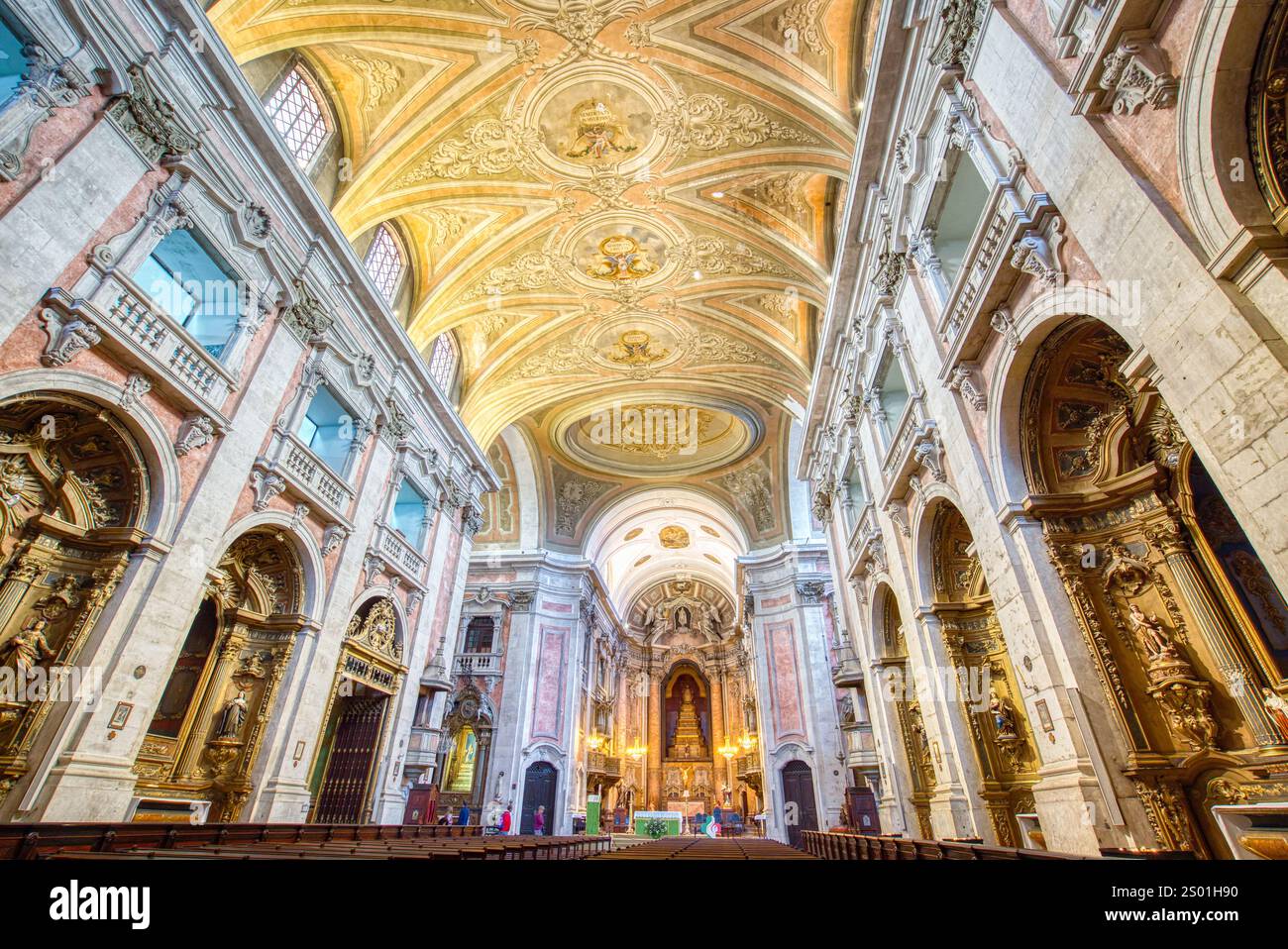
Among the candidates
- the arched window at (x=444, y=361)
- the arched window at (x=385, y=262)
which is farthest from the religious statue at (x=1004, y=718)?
the arched window at (x=444, y=361)

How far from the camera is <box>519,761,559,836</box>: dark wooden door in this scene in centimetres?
2047

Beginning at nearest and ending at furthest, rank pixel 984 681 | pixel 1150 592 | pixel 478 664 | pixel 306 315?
pixel 1150 592 → pixel 984 681 → pixel 306 315 → pixel 478 664

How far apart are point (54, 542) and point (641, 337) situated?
1502 cm

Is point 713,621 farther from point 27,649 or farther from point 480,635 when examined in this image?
point 27,649

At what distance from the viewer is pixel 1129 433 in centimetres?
629

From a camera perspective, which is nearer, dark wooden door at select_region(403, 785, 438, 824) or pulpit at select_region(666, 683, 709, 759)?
dark wooden door at select_region(403, 785, 438, 824)

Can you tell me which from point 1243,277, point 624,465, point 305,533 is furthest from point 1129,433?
point 624,465

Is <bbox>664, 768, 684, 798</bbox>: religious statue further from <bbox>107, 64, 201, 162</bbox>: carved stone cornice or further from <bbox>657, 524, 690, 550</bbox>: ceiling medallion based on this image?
<bbox>107, 64, 201, 162</bbox>: carved stone cornice

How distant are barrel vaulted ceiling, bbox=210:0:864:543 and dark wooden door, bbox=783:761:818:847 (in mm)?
12629

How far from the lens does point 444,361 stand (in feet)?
56.7

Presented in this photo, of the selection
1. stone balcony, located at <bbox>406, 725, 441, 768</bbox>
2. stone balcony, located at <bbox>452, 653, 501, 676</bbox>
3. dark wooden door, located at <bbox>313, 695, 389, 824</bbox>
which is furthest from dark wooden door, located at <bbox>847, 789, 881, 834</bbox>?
stone balcony, located at <bbox>452, 653, 501, 676</bbox>

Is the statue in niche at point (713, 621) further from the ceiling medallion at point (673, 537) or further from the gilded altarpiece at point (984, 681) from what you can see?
the gilded altarpiece at point (984, 681)

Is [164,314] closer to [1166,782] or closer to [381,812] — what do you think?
[381,812]

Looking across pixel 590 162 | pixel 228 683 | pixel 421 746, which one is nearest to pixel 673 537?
pixel 421 746
